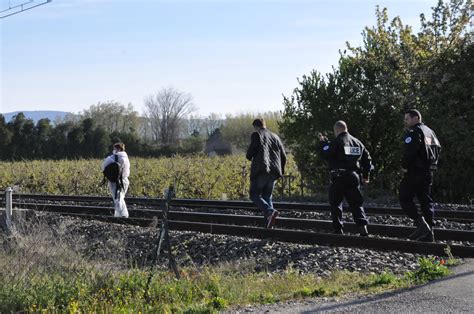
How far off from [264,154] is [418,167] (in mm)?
3025

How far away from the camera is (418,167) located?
1055 cm

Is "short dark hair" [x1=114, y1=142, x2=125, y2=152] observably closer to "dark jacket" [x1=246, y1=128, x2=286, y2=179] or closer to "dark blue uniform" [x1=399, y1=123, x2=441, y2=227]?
"dark jacket" [x1=246, y1=128, x2=286, y2=179]

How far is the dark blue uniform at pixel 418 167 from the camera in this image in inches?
410

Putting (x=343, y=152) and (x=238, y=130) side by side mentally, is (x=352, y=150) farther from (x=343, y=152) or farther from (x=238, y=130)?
(x=238, y=130)

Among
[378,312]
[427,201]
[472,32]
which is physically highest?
[472,32]

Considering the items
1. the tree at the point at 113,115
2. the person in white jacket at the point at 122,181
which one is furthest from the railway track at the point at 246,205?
the tree at the point at 113,115

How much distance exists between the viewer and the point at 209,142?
304 ft

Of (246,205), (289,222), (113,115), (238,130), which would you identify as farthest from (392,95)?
(113,115)

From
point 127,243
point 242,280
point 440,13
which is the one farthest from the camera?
point 440,13

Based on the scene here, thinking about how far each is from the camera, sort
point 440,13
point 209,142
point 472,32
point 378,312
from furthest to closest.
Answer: point 209,142
point 440,13
point 472,32
point 378,312

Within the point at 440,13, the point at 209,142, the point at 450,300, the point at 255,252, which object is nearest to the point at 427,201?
the point at 255,252

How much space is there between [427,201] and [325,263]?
79.4 inches

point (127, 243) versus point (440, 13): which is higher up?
point (440, 13)

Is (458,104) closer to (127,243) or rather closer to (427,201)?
(427,201)
